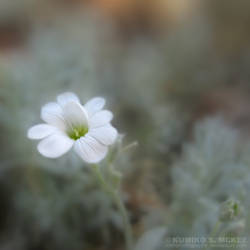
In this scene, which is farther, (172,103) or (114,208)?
(172,103)

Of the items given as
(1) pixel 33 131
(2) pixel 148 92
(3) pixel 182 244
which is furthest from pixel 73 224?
(2) pixel 148 92

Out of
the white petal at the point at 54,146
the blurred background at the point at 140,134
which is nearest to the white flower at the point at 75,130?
the white petal at the point at 54,146

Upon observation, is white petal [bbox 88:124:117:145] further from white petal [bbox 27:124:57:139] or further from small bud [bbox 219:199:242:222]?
small bud [bbox 219:199:242:222]

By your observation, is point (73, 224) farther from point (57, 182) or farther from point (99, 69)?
point (99, 69)

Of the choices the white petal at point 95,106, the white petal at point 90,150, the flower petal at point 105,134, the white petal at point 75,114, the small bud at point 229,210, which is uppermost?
the white petal at point 95,106

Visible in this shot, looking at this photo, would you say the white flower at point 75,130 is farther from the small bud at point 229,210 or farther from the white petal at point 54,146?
the small bud at point 229,210

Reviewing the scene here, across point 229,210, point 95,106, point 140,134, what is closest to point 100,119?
point 95,106

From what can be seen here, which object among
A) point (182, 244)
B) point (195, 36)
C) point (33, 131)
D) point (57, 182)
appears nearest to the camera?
point (33, 131)
